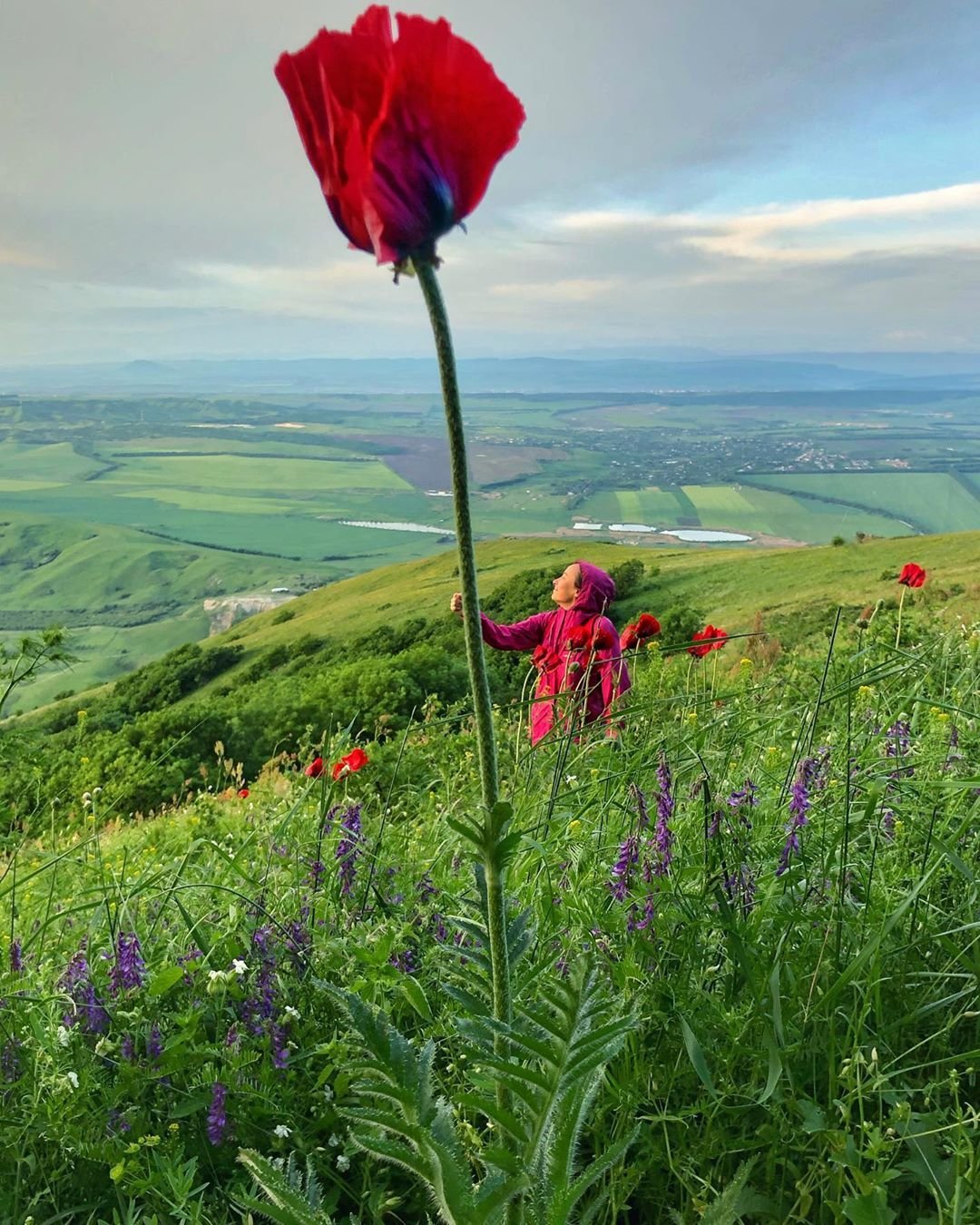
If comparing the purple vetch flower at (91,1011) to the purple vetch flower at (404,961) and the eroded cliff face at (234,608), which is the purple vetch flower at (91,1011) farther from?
the eroded cliff face at (234,608)

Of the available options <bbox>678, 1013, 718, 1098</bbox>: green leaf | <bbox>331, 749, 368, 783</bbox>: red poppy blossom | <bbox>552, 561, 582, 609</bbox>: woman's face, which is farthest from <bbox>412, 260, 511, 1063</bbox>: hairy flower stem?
<bbox>552, 561, 582, 609</bbox>: woman's face

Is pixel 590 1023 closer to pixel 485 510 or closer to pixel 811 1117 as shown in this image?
pixel 811 1117

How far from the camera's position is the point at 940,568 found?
1744 centimetres

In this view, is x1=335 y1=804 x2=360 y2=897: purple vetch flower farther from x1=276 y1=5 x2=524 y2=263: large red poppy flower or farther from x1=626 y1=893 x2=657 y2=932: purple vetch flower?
x1=276 y1=5 x2=524 y2=263: large red poppy flower

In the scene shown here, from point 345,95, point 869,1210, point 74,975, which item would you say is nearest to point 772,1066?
point 869,1210

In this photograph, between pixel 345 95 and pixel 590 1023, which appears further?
pixel 590 1023

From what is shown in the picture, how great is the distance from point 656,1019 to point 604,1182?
36 cm

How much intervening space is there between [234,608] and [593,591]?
113510 mm

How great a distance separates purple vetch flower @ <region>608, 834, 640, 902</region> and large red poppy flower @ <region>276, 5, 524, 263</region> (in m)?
1.61

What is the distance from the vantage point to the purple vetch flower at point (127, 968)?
7.28 feet

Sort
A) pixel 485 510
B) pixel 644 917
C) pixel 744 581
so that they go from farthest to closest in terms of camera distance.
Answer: pixel 485 510 → pixel 744 581 → pixel 644 917

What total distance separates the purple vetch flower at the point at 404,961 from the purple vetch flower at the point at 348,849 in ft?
1.36

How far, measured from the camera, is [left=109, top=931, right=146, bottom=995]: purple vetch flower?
7.28 feet

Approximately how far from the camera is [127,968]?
222 centimetres
